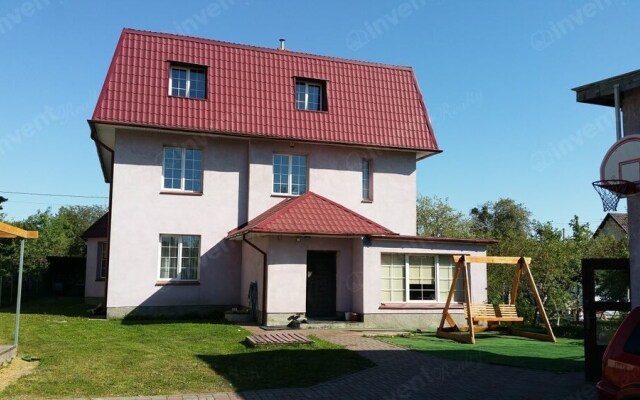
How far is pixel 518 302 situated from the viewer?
22.9m

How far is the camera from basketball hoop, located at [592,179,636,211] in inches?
358

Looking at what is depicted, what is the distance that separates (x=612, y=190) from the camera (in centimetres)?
928

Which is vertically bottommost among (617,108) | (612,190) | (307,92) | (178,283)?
(178,283)

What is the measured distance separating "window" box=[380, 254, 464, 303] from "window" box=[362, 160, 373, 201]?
4016mm

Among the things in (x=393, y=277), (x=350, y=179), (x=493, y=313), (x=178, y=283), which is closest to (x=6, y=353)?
(x=178, y=283)

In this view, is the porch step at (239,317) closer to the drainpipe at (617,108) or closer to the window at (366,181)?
the window at (366,181)

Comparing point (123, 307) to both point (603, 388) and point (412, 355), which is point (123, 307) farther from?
point (603, 388)

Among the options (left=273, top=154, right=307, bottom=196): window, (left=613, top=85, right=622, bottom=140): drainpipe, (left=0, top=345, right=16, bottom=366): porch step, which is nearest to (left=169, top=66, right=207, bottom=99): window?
(left=273, top=154, right=307, bottom=196): window

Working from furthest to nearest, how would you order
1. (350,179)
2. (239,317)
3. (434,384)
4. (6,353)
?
(350,179), (239,317), (6,353), (434,384)

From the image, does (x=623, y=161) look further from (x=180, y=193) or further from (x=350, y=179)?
(x=180, y=193)

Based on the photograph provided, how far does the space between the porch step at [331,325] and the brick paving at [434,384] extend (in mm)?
5344

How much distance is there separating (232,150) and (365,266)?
6672mm

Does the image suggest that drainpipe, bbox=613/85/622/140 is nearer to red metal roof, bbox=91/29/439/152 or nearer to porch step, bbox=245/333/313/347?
porch step, bbox=245/333/313/347

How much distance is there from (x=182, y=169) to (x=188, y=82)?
3.38m
